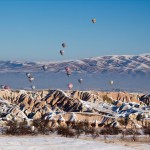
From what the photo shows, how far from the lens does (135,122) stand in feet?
317

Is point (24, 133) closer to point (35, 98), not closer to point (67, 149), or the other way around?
point (67, 149)

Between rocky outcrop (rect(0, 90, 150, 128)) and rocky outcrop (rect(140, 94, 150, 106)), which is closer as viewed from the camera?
rocky outcrop (rect(0, 90, 150, 128))

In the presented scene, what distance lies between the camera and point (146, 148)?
42500mm

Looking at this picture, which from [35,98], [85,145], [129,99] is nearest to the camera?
[85,145]

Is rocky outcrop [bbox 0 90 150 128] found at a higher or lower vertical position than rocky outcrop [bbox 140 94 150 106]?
lower

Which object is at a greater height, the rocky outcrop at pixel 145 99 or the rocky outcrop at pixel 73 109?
the rocky outcrop at pixel 145 99

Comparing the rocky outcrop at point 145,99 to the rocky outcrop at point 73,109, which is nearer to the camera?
the rocky outcrop at point 73,109

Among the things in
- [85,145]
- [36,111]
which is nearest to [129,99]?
[36,111]

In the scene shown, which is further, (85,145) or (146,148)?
(146,148)

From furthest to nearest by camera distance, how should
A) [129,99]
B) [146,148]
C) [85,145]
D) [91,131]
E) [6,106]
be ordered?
[129,99] → [6,106] → [91,131] → [146,148] → [85,145]

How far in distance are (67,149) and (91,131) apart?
85.1 ft

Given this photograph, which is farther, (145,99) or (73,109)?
(145,99)

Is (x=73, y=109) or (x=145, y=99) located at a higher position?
(x=145, y=99)

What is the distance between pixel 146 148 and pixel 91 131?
21000 mm
